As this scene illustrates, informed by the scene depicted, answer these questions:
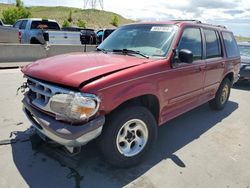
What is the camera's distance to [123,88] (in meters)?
3.15

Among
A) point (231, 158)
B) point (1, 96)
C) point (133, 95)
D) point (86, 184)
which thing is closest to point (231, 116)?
point (231, 158)

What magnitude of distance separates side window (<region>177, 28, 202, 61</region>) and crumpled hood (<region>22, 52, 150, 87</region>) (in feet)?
3.05

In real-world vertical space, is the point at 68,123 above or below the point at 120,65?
below

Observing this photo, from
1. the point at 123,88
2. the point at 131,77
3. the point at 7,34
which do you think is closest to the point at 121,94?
the point at 123,88

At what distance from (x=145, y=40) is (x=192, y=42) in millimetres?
910

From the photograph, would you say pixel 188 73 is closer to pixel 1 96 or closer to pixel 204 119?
pixel 204 119

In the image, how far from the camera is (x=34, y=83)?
347cm

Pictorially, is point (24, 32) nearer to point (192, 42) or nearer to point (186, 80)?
point (192, 42)

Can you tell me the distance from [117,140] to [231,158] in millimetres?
1867

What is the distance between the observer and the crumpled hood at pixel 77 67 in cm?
300

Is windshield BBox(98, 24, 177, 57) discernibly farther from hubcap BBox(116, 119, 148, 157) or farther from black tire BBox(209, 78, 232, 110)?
black tire BBox(209, 78, 232, 110)

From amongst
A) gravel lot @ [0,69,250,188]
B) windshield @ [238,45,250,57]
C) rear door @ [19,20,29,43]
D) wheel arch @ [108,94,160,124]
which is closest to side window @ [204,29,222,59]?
gravel lot @ [0,69,250,188]

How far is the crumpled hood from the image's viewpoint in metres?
3.00

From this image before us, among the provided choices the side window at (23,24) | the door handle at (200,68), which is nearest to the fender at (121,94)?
the door handle at (200,68)
